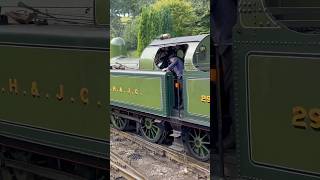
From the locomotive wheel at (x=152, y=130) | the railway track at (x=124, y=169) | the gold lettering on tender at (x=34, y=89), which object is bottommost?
the railway track at (x=124, y=169)

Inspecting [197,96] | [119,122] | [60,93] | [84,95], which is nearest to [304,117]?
[197,96]

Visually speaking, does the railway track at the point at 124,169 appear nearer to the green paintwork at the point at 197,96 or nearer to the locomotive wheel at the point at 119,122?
the locomotive wheel at the point at 119,122

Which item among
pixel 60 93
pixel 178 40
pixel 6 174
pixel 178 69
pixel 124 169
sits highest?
Result: pixel 178 40

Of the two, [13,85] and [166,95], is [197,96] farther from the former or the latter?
[13,85]

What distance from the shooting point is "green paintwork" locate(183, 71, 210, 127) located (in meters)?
2.44

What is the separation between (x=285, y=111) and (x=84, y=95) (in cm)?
119

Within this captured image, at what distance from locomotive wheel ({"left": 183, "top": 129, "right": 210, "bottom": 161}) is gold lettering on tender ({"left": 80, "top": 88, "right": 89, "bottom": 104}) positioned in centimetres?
77

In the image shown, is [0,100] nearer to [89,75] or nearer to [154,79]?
[89,75]

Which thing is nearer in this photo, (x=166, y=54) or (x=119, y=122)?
(x=166, y=54)

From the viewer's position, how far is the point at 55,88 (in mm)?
3279

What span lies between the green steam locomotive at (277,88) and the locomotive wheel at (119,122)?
57 cm

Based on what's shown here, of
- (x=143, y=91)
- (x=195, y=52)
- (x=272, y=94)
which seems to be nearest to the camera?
(x=272, y=94)

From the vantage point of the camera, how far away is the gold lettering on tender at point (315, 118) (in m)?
2.20

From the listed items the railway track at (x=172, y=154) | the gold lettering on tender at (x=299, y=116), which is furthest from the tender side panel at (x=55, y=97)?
the gold lettering on tender at (x=299, y=116)
